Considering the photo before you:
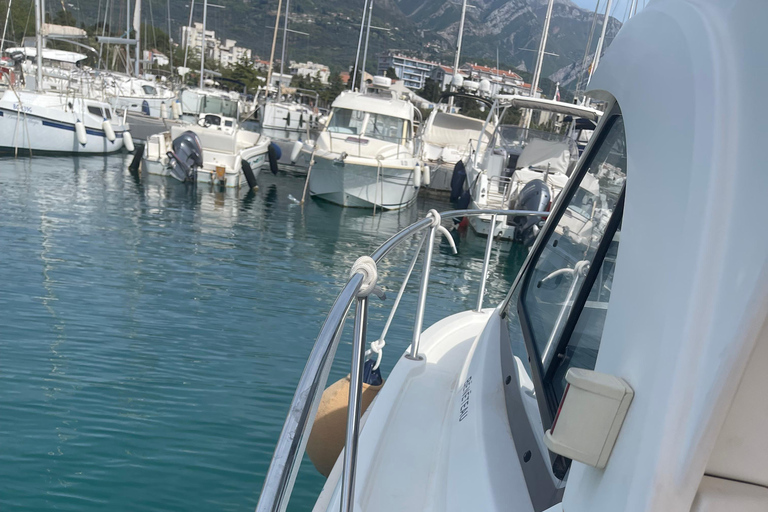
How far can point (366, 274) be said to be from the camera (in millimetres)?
1527

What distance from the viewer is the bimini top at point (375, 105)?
17.2 metres

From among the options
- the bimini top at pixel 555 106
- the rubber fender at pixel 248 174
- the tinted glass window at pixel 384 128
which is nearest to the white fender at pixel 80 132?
the rubber fender at pixel 248 174

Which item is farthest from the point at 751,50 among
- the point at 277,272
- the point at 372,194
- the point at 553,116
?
the point at 553,116

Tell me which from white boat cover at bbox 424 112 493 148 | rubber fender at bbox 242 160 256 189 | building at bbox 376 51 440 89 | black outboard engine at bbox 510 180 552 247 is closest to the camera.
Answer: black outboard engine at bbox 510 180 552 247

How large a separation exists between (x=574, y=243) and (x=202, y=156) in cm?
1643

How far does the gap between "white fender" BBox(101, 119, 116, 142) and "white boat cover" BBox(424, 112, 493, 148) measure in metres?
11.1

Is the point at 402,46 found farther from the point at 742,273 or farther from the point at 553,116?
the point at 742,273

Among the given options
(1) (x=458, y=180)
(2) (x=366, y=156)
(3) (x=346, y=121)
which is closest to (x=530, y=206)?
(2) (x=366, y=156)

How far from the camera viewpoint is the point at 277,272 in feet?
30.7

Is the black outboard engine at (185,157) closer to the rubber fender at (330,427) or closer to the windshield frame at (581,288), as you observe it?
the rubber fender at (330,427)

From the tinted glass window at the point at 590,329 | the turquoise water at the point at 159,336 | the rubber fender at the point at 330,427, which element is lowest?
the turquoise water at the point at 159,336

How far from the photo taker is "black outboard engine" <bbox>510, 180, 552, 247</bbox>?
44.1 feet

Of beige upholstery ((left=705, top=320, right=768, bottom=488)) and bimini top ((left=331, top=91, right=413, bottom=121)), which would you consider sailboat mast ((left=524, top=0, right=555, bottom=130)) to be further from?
beige upholstery ((left=705, top=320, right=768, bottom=488))

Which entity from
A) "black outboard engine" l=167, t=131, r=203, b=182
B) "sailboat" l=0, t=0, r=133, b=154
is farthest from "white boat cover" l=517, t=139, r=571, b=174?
"sailboat" l=0, t=0, r=133, b=154
